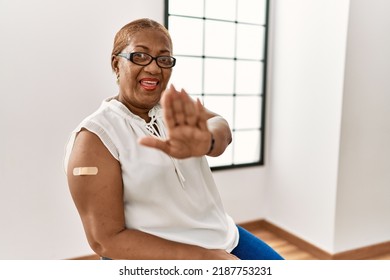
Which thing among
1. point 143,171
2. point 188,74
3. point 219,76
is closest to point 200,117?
point 143,171

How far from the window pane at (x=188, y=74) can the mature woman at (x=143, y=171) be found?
4.98 feet

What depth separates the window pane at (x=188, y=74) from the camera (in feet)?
8.32

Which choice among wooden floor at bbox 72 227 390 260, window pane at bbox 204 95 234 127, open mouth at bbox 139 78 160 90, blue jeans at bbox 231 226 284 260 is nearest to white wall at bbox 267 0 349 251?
wooden floor at bbox 72 227 390 260

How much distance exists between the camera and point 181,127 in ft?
2.30

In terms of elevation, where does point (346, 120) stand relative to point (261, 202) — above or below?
above

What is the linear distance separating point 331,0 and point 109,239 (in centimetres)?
216

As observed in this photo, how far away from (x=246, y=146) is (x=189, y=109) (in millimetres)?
2308

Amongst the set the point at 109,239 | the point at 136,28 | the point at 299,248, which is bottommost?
the point at 299,248

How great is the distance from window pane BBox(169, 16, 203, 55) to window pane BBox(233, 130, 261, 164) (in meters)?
0.82

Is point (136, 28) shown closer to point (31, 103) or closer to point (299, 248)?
point (31, 103)

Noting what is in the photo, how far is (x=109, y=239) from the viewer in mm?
859

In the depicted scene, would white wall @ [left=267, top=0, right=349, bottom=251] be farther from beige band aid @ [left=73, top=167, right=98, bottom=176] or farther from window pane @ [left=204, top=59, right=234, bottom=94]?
beige band aid @ [left=73, top=167, right=98, bottom=176]
